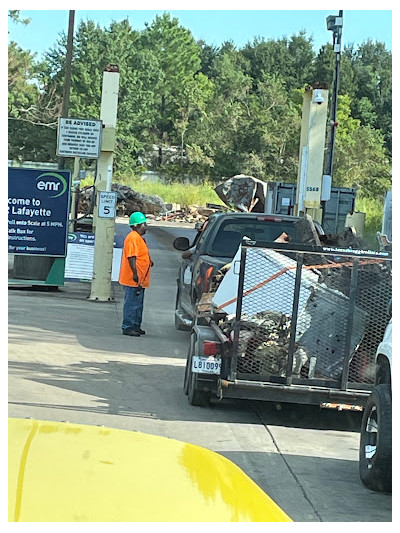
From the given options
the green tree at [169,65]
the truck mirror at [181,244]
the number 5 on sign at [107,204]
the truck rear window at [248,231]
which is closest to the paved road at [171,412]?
the truck mirror at [181,244]

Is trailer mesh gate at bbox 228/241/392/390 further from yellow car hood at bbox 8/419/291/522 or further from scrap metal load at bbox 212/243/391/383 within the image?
yellow car hood at bbox 8/419/291/522

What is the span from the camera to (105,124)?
1706 centimetres

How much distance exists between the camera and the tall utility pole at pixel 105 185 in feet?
55.4

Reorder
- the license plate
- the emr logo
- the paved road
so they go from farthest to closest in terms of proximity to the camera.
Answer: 1. the emr logo
2. the license plate
3. the paved road

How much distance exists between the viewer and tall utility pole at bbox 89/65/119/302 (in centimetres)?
1688

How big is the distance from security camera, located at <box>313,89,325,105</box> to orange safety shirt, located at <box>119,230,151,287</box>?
231 inches

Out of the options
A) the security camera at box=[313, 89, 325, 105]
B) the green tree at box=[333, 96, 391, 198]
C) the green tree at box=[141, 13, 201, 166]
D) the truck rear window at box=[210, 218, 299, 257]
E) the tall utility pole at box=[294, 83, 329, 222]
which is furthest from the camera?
the green tree at box=[141, 13, 201, 166]

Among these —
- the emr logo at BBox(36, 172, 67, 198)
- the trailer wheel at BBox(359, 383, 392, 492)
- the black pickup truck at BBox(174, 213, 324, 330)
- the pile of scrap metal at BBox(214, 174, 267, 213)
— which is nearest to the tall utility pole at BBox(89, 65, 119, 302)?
the emr logo at BBox(36, 172, 67, 198)

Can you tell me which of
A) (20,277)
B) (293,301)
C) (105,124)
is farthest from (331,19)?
(293,301)

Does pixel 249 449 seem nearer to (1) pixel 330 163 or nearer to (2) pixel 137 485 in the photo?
(2) pixel 137 485

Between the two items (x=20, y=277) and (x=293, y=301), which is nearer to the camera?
(x=293, y=301)

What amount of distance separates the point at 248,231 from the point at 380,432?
19.9 ft

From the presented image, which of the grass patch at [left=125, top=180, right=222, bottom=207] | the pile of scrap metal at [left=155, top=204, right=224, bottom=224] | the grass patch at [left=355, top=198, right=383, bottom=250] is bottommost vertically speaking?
the pile of scrap metal at [left=155, top=204, right=224, bottom=224]

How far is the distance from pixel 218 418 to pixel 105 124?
914cm
